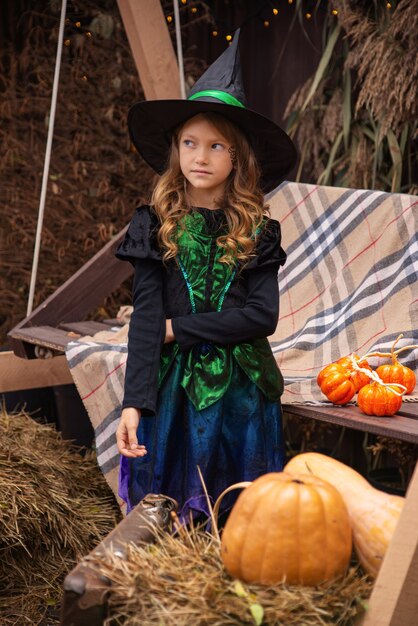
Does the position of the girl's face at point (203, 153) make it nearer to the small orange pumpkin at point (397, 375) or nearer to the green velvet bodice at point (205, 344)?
the green velvet bodice at point (205, 344)

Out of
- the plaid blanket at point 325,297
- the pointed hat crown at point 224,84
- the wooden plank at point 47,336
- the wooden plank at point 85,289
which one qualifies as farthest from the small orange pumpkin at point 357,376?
the wooden plank at point 85,289

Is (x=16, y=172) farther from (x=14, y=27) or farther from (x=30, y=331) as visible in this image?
(x=30, y=331)

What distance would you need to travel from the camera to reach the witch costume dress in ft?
8.11

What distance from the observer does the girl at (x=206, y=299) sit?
2463 mm

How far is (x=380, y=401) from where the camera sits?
Result: 2.69 meters

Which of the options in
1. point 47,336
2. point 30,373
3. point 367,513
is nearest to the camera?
point 367,513

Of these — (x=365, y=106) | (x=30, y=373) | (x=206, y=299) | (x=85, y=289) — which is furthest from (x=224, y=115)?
(x=365, y=106)

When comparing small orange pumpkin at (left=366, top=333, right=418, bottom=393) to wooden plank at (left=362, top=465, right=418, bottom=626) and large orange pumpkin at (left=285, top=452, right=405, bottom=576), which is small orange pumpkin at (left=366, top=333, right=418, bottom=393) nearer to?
large orange pumpkin at (left=285, top=452, right=405, bottom=576)

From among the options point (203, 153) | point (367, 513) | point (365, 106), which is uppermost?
point (365, 106)

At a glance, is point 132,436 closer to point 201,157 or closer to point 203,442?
point 203,442

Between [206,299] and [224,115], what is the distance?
0.50m

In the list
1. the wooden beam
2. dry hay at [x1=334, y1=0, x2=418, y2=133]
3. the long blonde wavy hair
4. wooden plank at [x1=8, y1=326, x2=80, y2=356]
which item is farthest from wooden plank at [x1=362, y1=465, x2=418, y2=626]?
the wooden beam

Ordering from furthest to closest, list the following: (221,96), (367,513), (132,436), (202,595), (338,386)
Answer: (338,386)
(221,96)
(132,436)
(367,513)
(202,595)

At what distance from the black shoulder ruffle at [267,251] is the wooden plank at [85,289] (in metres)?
1.75
